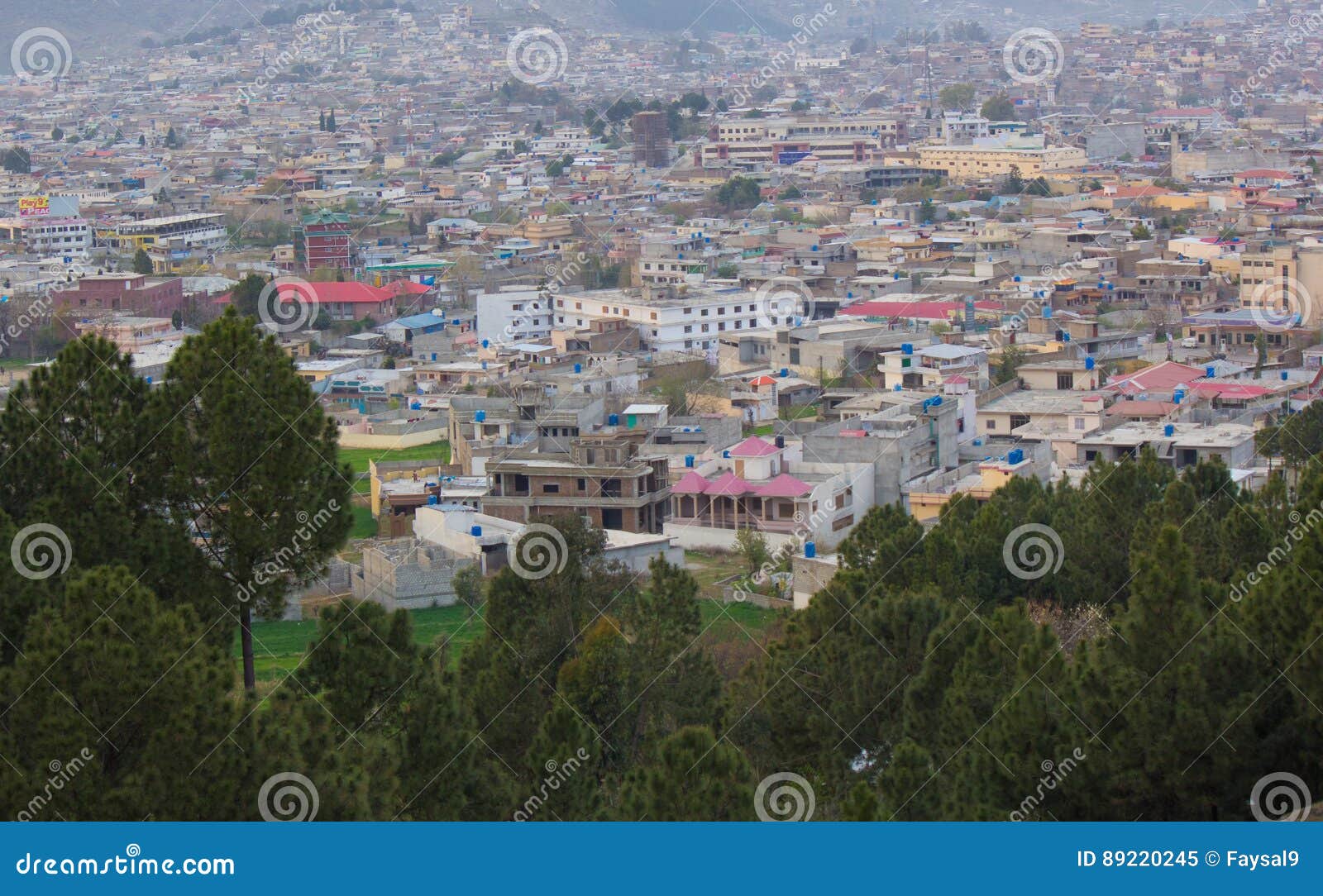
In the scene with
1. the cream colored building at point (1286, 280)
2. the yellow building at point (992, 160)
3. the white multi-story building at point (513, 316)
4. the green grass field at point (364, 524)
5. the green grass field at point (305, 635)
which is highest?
the yellow building at point (992, 160)

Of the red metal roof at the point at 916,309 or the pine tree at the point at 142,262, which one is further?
the pine tree at the point at 142,262

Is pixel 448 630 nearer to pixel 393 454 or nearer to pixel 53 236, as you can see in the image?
pixel 393 454

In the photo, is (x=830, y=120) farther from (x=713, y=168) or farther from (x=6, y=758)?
(x=6, y=758)

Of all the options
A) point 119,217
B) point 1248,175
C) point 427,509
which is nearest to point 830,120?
point 1248,175

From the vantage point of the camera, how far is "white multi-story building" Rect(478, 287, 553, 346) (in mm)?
19062

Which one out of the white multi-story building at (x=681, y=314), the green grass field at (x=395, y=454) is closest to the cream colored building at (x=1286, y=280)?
the white multi-story building at (x=681, y=314)

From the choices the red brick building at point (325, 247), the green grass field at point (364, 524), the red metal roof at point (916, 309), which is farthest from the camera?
the red brick building at point (325, 247)

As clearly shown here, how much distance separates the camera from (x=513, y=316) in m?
19.3

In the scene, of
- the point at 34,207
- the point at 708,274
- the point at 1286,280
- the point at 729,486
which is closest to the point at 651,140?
the point at 34,207

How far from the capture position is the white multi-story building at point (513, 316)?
62.5ft

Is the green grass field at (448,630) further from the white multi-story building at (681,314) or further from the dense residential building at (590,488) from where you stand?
the white multi-story building at (681,314)

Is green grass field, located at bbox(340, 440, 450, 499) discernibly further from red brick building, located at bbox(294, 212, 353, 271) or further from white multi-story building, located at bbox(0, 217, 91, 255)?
white multi-story building, located at bbox(0, 217, 91, 255)

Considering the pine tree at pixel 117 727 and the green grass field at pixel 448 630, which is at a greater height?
the pine tree at pixel 117 727

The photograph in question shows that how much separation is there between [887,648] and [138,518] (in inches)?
92.3
